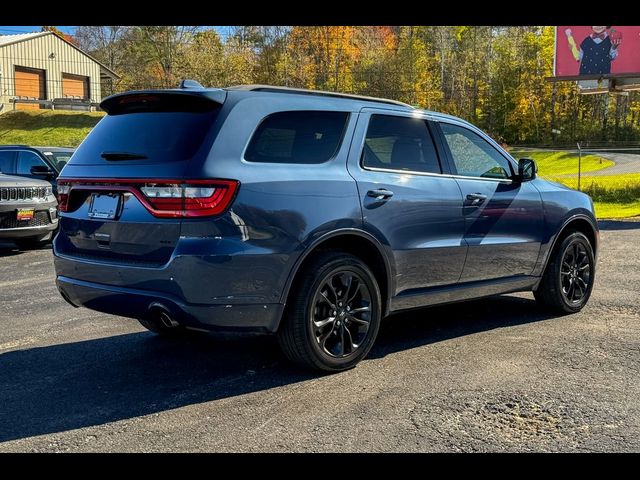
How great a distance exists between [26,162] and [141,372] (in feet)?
29.8

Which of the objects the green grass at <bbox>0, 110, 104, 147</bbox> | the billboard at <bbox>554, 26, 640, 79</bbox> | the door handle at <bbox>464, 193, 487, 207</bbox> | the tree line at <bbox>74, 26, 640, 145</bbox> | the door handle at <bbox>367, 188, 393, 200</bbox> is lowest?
the door handle at <bbox>464, 193, 487, 207</bbox>

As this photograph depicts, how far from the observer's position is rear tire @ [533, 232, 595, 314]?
6.27 meters

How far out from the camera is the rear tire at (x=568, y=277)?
20.6ft

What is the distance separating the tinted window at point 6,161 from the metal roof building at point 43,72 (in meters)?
30.9

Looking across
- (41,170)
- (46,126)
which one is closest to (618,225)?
(41,170)

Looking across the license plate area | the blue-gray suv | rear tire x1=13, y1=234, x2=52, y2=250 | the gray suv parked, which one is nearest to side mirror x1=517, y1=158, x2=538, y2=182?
the blue-gray suv

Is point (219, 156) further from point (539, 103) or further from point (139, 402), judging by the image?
point (539, 103)

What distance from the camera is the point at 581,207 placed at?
6488 millimetres

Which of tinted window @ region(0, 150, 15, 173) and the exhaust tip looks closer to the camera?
the exhaust tip

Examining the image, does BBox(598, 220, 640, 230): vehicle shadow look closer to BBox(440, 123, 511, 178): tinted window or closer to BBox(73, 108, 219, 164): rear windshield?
BBox(440, 123, 511, 178): tinted window

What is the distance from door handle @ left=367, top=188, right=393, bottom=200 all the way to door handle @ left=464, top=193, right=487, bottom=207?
3.01 ft
